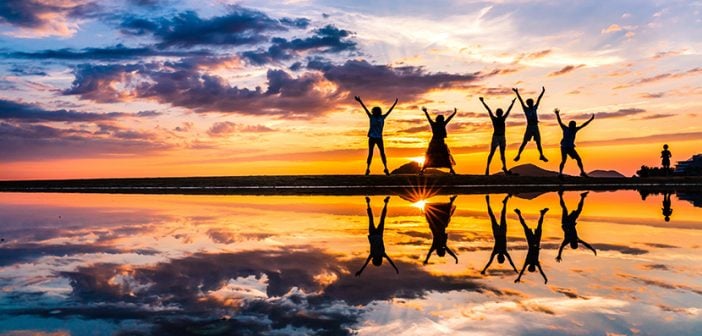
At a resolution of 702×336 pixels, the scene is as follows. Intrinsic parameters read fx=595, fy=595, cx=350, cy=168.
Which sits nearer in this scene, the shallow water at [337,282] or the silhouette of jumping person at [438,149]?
the shallow water at [337,282]

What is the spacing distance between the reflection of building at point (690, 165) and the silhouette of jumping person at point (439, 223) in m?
34.5

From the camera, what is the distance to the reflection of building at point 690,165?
4341 centimetres

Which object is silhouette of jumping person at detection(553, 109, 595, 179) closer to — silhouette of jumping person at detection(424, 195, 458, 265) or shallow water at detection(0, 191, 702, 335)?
silhouette of jumping person at detection(424, 195, 458, 265)

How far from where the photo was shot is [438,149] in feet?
74.1

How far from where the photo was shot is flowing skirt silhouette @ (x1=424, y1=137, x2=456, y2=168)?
2248 cm

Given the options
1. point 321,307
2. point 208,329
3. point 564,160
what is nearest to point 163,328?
point 208,329

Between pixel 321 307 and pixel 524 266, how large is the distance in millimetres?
2807

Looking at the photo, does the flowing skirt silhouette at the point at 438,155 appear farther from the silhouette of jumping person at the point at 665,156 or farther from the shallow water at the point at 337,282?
the silhouette of jumping person at the point at 665,156

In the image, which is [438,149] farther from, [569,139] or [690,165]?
[690,165]

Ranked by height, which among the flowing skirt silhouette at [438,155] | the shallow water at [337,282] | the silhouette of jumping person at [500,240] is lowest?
the shallow water at [337,282]

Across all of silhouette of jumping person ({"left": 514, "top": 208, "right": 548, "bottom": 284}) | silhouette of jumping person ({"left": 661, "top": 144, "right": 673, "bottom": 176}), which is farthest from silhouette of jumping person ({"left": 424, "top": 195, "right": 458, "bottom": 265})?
silhouette of jumping person ({"left": 661, "top": 144, "right": 673, "bottom": 176})

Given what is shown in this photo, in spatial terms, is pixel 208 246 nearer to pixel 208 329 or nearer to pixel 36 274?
pixel 36 274

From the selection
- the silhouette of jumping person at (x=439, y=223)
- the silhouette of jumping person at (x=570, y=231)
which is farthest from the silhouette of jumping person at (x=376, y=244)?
the silhouette of jumping person at (x=570, y=231)

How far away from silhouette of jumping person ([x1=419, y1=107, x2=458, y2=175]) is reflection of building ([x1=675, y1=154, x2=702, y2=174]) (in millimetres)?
28260
